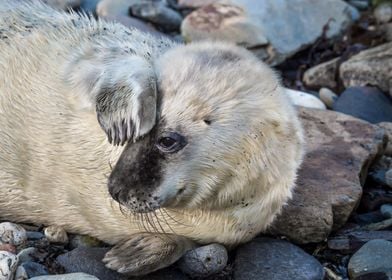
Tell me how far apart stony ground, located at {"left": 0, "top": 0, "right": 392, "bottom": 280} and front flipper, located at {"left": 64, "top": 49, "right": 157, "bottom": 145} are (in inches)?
25.3

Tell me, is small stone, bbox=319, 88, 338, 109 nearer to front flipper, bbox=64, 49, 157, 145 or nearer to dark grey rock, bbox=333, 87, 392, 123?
dark grey rock, bbox=333, 87, 392, 123

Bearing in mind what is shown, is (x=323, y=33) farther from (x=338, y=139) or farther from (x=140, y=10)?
(x=338, y=139)

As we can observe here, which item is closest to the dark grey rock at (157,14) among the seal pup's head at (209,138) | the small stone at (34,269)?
the seal pup's head at (209,138)

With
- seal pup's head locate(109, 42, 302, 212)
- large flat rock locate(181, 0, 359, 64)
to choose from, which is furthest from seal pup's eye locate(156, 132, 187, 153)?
large flat rock locate(181, 0, 359, 64)

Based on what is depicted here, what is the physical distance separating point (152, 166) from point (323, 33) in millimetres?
3911

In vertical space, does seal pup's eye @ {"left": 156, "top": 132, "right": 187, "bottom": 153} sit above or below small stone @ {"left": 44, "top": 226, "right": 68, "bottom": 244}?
above

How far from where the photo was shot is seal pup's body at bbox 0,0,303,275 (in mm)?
3498

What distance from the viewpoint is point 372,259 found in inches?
159

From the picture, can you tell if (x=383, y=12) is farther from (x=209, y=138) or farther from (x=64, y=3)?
(x=209, y=138)

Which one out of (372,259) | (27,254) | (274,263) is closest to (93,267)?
(27,254)

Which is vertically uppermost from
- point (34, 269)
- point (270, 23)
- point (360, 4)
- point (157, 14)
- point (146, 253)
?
point (146, 253)

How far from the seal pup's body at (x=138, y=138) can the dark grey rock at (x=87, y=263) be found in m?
0.08

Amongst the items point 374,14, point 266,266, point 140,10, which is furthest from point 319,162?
point 374,14

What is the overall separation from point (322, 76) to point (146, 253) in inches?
120
